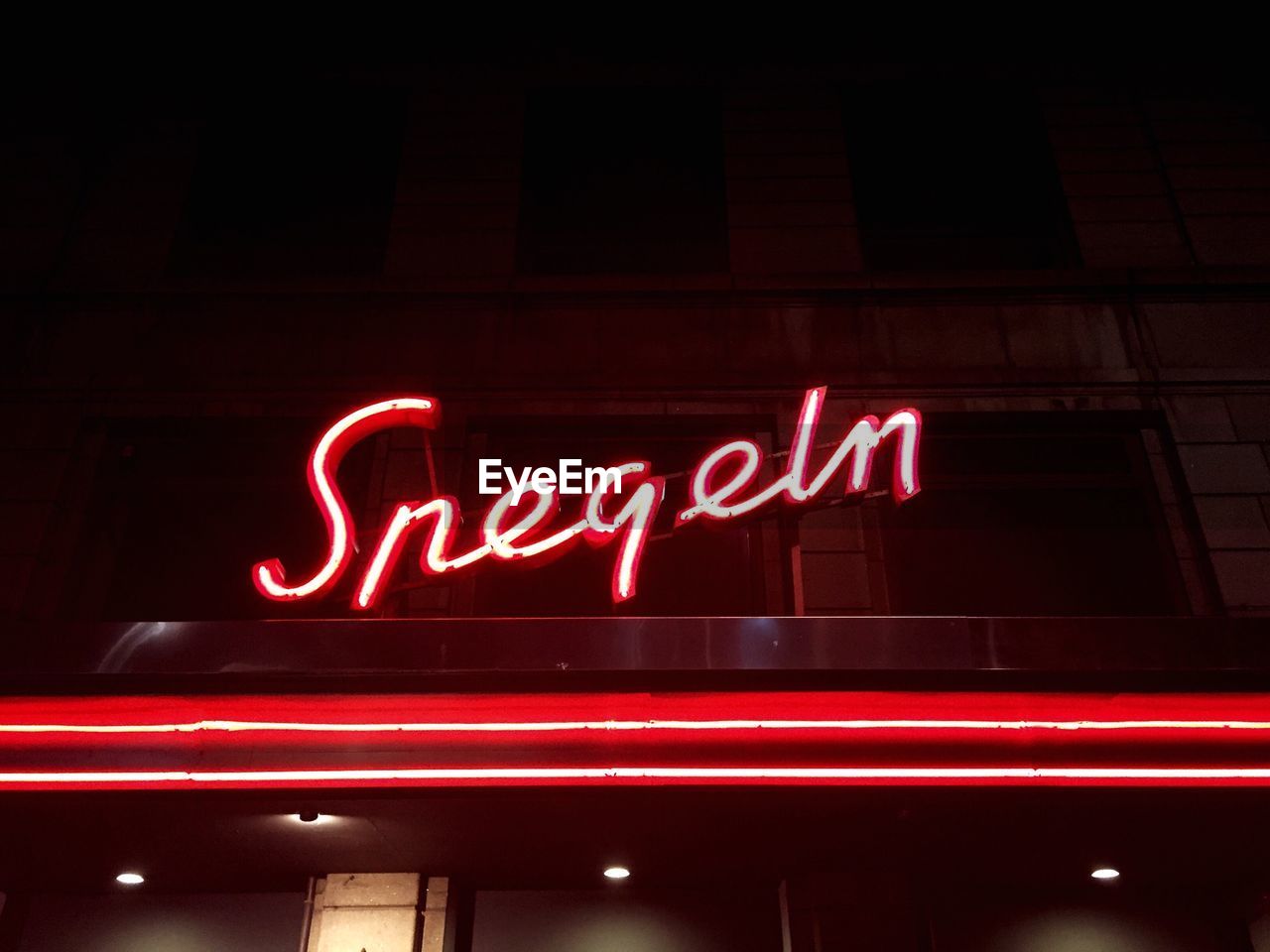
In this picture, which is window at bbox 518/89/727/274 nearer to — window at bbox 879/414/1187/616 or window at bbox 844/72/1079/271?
window at bbox 844/72/1079/271

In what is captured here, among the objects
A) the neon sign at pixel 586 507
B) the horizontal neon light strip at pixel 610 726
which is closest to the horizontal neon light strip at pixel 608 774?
the horizontal neon light strip at pixel 610 726

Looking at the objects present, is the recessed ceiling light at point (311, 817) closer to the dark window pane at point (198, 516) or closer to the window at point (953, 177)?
the dark window pane at point (198, 516)

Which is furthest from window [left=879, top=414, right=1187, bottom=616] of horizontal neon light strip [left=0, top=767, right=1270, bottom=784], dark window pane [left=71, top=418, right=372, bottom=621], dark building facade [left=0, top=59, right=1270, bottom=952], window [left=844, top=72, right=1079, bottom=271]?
dark window pane [left=71, top=418, right=372, bottom=621]

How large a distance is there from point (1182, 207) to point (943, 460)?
368 cm

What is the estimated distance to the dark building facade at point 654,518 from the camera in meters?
5.14

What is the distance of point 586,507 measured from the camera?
631 cm

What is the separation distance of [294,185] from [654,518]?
652 centimetres

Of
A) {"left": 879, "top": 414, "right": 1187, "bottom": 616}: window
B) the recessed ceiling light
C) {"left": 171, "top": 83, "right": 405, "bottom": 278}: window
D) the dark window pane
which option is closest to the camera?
the recessed ceiling light

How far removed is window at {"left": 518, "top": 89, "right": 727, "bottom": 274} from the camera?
956 centimetres

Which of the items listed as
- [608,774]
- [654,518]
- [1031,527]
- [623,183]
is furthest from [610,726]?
[623,183]

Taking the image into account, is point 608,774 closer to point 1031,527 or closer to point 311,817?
point 311,817

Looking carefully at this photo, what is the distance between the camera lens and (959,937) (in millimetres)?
6805

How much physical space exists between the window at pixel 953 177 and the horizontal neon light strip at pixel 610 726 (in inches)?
215

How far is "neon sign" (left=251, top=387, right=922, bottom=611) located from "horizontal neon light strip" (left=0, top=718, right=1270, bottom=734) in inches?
40.0
